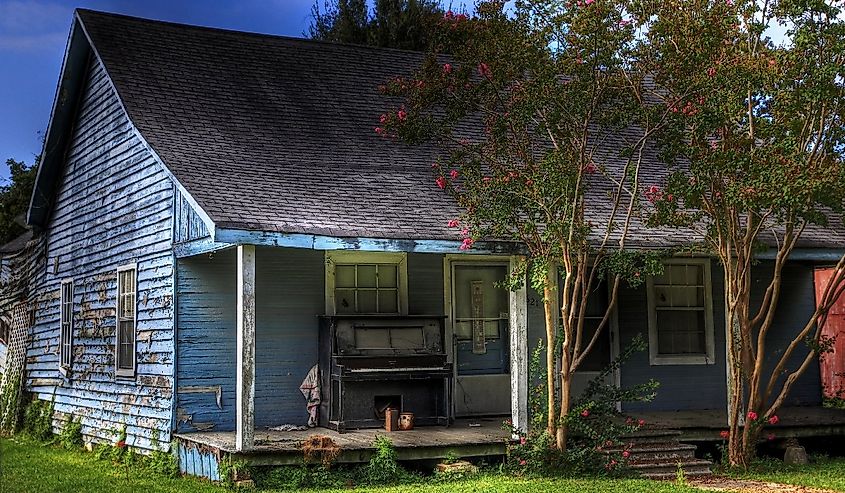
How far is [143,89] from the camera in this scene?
13047mm

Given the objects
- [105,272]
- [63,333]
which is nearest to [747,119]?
[105,272]

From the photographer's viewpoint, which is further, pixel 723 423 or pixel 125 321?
pixel 125 321

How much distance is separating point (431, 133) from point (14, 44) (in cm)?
1378

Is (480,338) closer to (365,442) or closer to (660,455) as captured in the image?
(660,455)

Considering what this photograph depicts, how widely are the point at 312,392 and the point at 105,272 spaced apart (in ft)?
12.8

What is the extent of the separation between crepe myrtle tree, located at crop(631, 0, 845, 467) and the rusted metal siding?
5795 millimetres

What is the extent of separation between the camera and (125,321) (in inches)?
510

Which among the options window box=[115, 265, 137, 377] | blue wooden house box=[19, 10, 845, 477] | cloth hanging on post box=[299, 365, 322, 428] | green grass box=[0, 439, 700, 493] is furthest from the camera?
window box=[115, 265, 137, 377]

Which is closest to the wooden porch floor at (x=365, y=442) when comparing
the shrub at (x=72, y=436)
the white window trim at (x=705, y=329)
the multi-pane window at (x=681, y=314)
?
the white window trim at (x=705, y=329)

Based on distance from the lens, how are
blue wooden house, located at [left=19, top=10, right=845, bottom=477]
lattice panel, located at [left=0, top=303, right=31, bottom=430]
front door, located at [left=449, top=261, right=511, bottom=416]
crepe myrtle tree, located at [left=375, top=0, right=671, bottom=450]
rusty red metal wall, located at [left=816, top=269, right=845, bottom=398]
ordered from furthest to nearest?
lattice panel, located at [left=0, top=303, right=31, bottom=430]
rusty red metal wall, located at [left=816, top=269, right=845, bottom=398]
front door, located at [left=449, top=261, right=511, bottom=416]
blue wooden house, located at [left=19, top=10, right=845, bottom=477]
crepe myrtle tree, located at [left=375, top=0, right=671, bottom=450]

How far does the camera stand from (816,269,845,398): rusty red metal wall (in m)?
13.9

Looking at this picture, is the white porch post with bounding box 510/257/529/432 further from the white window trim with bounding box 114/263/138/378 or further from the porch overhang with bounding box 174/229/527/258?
the white window trim with bounding box 114/263/138/378

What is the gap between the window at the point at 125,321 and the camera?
41.7 feet

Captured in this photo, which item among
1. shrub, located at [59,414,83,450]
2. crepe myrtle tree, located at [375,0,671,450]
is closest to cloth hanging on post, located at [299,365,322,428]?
crepe myrtle tree, located at [375,0,671,450]
